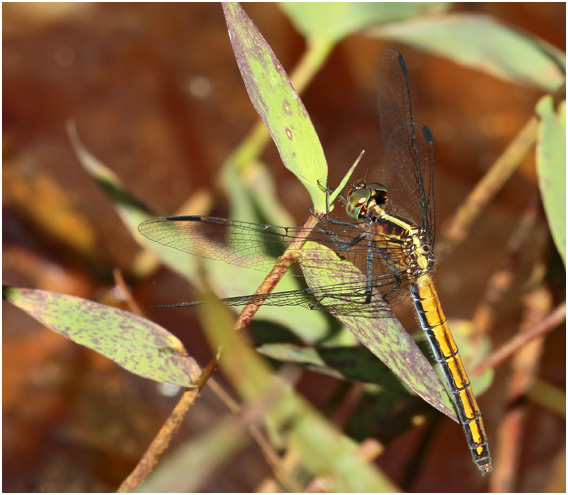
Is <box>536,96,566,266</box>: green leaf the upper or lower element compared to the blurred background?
upper

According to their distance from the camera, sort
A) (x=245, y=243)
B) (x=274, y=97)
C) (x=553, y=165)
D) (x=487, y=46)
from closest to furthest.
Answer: (x=274, y=97), (x=245, y=243), (x=553, y=165), (x=487, y=46)

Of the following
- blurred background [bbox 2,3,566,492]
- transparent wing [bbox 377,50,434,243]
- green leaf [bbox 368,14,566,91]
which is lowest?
blurred background [bbox 2,3,566,492]

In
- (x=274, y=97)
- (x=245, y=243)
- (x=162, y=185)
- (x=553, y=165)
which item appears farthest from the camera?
(x=162, y=185)

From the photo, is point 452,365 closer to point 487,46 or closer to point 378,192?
point 378,192

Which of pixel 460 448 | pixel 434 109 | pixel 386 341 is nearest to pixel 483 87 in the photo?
pixel 434 109

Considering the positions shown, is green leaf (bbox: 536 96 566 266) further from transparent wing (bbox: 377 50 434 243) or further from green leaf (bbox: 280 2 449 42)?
green leaf (bbox: 280 2 449 42)

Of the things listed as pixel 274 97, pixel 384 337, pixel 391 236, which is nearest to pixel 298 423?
pixel 384 337

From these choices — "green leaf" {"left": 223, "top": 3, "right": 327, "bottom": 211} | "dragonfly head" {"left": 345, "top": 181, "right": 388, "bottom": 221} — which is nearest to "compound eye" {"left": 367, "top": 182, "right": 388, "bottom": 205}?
"dragonfly head" {"left": 345, "top": 181, "right": 388, "bottom": 221}
